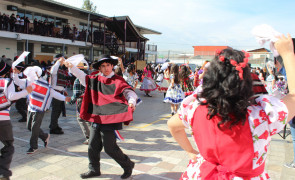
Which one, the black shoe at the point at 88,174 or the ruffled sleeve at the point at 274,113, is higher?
the ruffled sleeve at the point at 274,113

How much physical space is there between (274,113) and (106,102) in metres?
2.37

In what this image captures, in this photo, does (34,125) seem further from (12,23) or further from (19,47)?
(19,47)

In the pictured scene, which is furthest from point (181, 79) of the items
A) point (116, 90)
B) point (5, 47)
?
point (5, 47)

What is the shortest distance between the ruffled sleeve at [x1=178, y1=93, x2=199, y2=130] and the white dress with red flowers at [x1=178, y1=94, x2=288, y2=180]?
0.05m

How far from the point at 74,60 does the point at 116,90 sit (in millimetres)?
812

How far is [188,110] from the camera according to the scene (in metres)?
1.76

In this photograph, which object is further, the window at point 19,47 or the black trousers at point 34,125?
the window at point 19,47

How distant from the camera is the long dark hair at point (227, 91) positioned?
1482 millimetres

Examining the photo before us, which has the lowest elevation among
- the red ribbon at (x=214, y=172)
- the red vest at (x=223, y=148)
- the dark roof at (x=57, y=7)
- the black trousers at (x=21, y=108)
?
the black trousers at (x=21, y=108)

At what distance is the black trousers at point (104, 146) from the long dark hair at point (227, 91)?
86.8 inches

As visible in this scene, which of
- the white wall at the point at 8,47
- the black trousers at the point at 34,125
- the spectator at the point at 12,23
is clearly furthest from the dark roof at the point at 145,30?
the black trousers at the point at 34,125

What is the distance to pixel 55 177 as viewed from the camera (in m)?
3.65

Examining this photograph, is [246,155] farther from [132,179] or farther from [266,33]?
[132,179]

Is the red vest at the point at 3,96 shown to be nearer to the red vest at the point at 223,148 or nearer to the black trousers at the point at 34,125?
the black trousers at the point at 34,125
